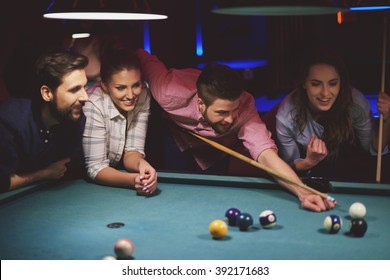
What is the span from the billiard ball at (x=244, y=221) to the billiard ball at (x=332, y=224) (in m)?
0.31

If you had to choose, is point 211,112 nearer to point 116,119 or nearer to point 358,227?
point 116,119

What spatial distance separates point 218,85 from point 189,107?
14.4 inches

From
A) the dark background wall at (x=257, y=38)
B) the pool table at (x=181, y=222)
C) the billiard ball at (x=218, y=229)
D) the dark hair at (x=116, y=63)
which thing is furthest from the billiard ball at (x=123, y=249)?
the dark background wall at (x=257, y=38)

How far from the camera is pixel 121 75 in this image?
3617 mm

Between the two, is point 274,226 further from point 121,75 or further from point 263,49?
point 263,49

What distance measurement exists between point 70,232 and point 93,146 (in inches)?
37.8

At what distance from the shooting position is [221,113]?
3.65m

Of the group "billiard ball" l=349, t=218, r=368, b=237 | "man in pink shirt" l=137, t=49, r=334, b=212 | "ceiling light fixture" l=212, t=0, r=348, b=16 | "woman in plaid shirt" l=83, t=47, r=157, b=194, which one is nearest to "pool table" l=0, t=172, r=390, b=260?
"billiard ball" l=349, t=218, r=368, b=237

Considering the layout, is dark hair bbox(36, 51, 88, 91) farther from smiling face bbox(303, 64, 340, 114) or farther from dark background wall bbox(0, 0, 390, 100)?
dark background wall bbox(0, 0, 390, 100)

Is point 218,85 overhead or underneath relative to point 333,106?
overhead

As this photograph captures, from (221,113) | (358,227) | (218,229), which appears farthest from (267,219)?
(221,113)

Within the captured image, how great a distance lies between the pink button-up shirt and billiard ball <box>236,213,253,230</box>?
3.14 feet

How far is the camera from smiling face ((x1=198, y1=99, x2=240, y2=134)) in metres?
3.61

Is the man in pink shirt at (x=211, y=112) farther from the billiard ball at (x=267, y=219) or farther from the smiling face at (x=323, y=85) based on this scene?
the billiard ball at (x=267, y=219)
